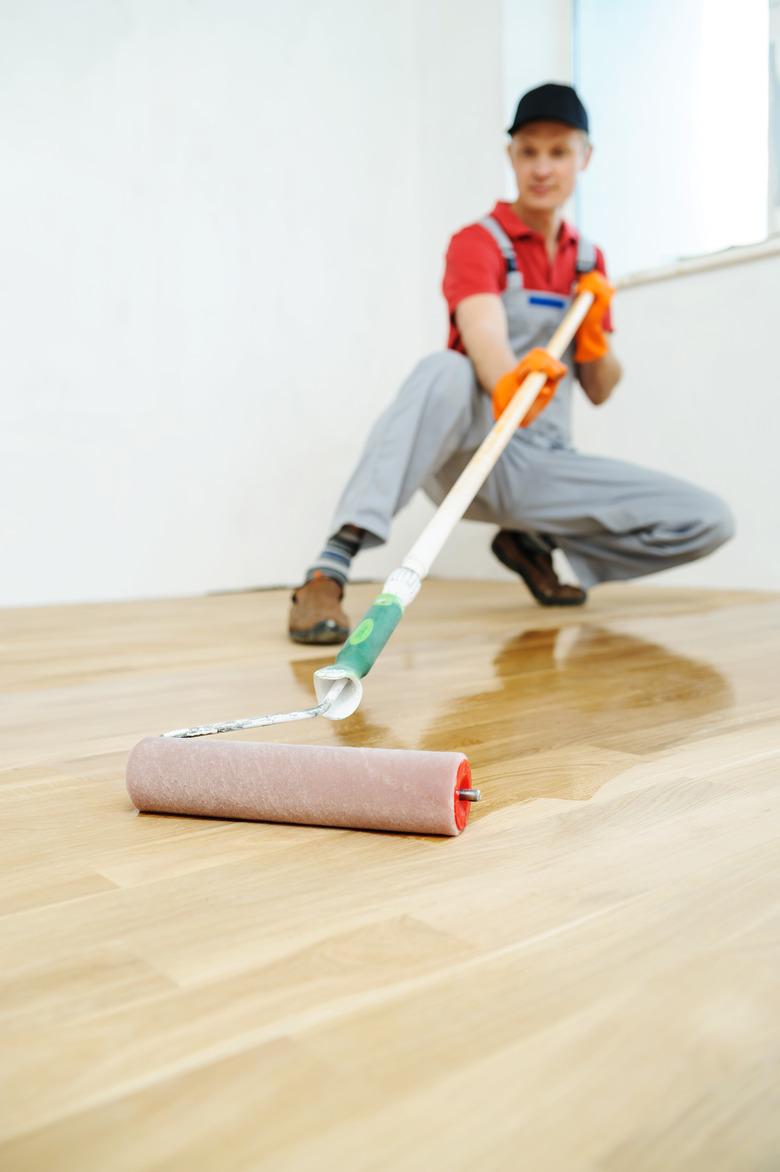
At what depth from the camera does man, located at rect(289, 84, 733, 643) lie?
77.0 inches

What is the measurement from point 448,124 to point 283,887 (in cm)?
351

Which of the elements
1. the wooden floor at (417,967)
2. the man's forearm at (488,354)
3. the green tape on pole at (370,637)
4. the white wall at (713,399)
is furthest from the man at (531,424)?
the wooden floor at (417,967)

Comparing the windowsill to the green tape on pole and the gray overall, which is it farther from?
the green tape on pole

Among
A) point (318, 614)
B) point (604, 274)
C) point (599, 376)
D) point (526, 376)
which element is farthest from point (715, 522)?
point (318, 614)

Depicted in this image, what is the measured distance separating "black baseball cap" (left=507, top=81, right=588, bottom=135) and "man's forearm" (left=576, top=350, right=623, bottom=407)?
20.2 inches

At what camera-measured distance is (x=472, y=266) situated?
6.88 feet

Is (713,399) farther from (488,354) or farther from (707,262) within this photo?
(488,354)

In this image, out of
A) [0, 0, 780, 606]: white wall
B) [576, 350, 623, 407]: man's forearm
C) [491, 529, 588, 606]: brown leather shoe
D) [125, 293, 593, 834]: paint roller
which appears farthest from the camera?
[0, 0, 780, 606]: white wall

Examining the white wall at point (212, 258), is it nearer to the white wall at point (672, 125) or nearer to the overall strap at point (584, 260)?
the white wall at point (672, 125)

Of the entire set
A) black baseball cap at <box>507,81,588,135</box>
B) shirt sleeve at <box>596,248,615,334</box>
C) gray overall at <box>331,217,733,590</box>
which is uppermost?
black baseball cap at <box>507,81,588,135</box>

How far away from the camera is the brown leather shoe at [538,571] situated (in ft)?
8.06

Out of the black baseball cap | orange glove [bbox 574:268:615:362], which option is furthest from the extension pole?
the black baseball cap

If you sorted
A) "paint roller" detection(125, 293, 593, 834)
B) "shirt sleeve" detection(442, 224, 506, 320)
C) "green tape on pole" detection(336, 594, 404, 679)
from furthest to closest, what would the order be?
"shirt sleeve" detection(442, 224, 506, 320) → "green tape on pole" detection(336, 594, 404, 679) → "paint roller" detection(125, 293, 593, 834)

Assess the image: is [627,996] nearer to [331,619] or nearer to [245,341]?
[331,619]
